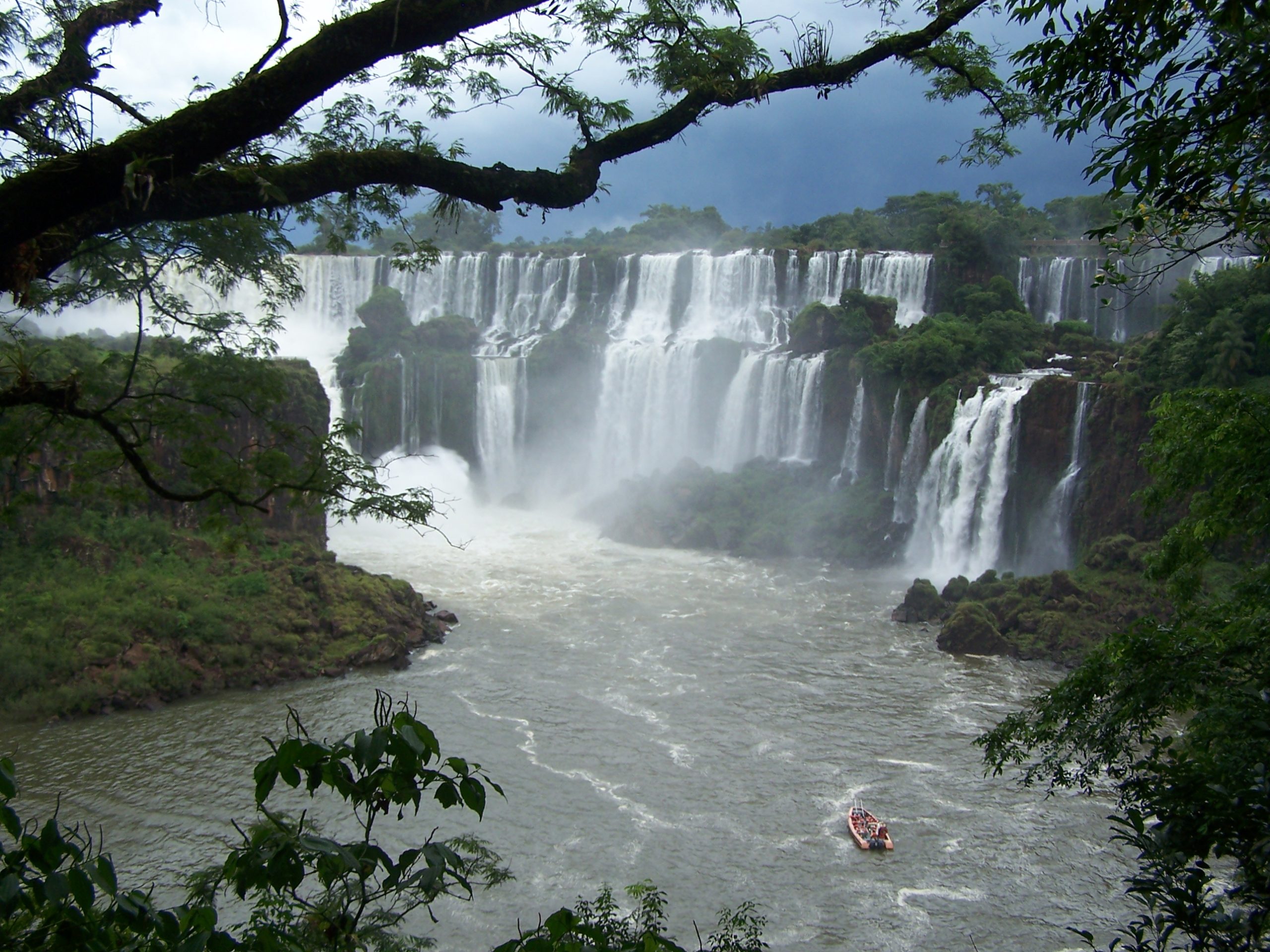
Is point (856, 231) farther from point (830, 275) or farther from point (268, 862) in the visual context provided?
point (268, 862)

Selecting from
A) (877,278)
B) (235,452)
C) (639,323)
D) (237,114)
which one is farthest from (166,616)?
(877,278)

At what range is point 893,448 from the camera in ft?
91.1

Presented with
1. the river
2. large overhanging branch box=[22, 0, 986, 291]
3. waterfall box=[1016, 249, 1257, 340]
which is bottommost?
the river

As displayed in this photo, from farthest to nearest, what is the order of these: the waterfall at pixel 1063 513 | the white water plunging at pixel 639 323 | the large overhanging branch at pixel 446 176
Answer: the white water plunging at pixel 639 323, the waterfall at pixel 1063 513, the large overhanging branch at pixel 446 176

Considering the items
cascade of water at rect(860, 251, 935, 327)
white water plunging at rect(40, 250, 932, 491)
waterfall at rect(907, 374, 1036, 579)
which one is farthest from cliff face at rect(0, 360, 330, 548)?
cascade of water at rect(860, 251, 935, 327)

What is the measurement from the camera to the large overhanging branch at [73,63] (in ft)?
15.2

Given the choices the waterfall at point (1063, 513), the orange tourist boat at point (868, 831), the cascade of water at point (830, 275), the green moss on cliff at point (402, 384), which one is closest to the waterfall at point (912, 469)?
the waterfall at point (1063, 513)

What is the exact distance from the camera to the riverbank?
48.6ft

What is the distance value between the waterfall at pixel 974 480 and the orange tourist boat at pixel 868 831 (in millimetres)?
13575

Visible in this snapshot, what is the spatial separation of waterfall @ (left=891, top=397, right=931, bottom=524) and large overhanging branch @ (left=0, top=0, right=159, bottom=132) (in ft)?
76.7

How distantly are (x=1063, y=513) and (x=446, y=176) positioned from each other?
71.2 ft

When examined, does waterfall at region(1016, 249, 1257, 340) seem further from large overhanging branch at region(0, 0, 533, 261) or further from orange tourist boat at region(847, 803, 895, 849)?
large overhanging branch at region(0, 0, 533, 261)

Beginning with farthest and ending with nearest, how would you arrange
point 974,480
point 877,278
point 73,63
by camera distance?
1. point 877,278
2. point 974,480
3. point 73,63

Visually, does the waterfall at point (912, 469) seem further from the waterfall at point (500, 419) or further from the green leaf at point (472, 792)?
the green leaf at point (472, 792)
